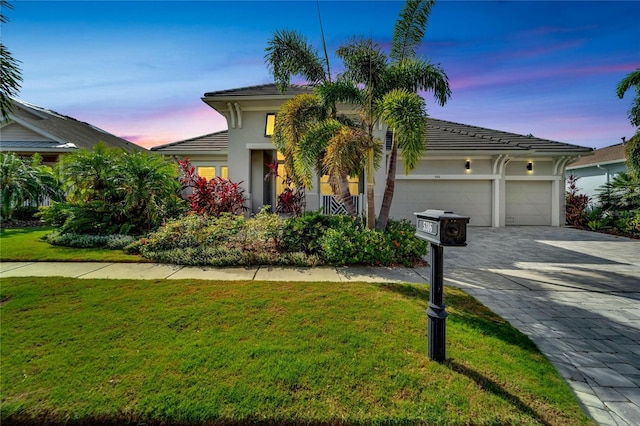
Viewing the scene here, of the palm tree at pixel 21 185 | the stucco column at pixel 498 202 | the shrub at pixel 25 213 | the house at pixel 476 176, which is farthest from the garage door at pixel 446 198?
the shrub at pixel 25 213

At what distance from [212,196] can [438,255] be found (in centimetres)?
846

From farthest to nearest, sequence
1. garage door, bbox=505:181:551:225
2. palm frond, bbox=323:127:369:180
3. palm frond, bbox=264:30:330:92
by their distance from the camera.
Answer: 1. garage door, bbox=505:181:551:225
2. palm frond, bbox=264:30:330:92
3. palm frond, bbox=323:127:369:180

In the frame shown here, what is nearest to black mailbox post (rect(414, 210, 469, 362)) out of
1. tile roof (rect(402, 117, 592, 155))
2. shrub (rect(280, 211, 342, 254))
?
shrub (rect(280, 211, 342, 254))

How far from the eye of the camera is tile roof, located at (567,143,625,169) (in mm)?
16500

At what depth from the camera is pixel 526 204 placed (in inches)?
532

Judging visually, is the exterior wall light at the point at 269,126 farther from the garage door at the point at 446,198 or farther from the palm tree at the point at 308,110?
the garage door at the point at 446,198

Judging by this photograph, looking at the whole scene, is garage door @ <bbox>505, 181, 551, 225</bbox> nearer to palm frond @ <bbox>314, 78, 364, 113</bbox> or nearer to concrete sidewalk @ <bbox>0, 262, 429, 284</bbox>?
concrete sidewalk @ <bbox>0, 262, 429, 284</bbox>

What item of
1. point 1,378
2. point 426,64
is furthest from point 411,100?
point 1,378

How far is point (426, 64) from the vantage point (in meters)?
6.43

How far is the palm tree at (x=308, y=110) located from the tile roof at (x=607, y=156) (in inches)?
715

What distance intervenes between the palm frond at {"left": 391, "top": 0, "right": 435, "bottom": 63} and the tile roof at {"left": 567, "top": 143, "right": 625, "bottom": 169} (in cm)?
1665

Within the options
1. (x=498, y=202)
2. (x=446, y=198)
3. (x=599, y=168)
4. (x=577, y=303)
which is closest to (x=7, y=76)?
(x=577, y=303)

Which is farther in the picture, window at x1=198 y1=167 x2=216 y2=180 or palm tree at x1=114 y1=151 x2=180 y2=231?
window at x1=198 y1=167 x2=216 y2=180

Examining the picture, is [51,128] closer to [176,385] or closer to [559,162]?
[176,385]
